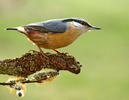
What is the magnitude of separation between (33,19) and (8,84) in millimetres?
11058

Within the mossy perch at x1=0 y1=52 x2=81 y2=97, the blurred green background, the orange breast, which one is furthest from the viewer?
the blurred green background

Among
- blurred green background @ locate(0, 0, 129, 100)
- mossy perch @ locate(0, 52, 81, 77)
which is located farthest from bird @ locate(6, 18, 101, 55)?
blurred green background @ locate(0, 0, 129, 100)

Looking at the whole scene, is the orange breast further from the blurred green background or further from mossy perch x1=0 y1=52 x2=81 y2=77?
the blurred green background

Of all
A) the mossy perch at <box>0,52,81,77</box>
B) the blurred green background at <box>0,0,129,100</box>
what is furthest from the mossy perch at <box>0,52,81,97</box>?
the blurred green background at <box>0,0,129,100</box>

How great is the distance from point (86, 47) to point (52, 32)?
8.21 meters

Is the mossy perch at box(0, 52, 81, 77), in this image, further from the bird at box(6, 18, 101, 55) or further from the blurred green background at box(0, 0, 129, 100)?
the blurred green background at box(0, 0, 129, 100)

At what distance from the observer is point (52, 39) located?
3.54m

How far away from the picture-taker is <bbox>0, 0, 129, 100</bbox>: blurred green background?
9172 millimetres

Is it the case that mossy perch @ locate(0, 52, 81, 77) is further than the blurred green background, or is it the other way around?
the blurred green background

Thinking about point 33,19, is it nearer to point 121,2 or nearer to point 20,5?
point 20,5

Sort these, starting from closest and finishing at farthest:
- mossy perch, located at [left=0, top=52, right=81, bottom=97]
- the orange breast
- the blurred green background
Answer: mossy perch, located at [left=0, top=52, right=81, bottom=97]
the orange breast
the blurred green background

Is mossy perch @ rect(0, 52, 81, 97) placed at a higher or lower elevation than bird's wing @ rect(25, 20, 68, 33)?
lower

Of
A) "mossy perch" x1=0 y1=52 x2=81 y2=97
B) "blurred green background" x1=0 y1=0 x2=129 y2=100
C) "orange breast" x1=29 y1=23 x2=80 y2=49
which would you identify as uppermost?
"orange breast" x1=29 y1=23 x2=80 y2=49

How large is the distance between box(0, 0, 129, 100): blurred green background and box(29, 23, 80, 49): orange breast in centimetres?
488
